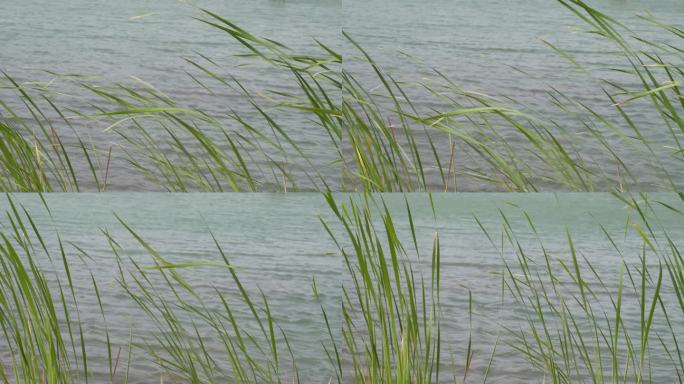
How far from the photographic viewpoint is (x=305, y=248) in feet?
6.24

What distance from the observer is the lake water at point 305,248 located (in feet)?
6.15

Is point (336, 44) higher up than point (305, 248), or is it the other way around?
point (336, 44)

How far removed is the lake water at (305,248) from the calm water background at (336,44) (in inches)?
3.6

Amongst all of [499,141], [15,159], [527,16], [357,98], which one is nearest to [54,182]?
[15,159]

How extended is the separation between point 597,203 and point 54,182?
1.25 m

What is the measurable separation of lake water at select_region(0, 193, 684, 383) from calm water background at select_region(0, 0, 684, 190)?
92 millimetres

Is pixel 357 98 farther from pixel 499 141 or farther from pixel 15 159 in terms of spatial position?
pixel 15 159

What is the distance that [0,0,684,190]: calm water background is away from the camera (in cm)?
186

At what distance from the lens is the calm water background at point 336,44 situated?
186cm

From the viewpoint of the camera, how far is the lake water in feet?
6.15

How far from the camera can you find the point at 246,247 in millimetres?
1906

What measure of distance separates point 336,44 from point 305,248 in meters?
0.48

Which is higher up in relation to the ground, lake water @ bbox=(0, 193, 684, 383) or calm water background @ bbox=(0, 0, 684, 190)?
calm water background @ bbox=(0, 0, 684, 190)

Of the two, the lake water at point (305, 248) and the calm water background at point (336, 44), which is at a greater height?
the calm water background at point (336, 44)
